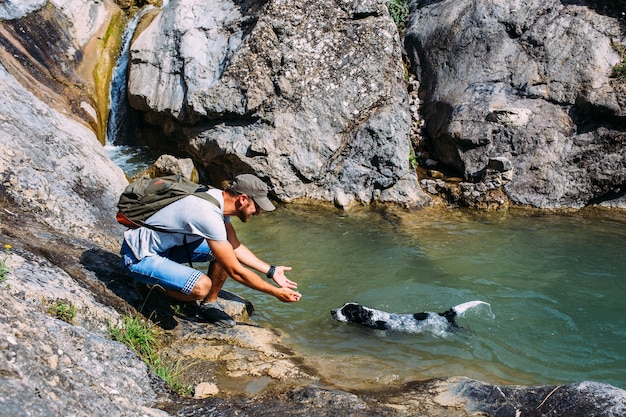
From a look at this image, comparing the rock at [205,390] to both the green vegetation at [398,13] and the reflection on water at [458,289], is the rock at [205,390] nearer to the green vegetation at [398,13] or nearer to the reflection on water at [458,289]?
the reflection on water at [458,289]

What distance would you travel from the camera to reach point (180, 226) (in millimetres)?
4316

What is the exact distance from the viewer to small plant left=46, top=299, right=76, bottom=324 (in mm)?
3772

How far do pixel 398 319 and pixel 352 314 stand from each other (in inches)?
17.1

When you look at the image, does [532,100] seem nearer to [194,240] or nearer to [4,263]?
[194,240]

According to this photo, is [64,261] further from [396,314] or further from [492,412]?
[492,412]

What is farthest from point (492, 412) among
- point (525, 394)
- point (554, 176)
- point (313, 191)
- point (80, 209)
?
point (554, 176)

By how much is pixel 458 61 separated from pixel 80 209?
7577 mm

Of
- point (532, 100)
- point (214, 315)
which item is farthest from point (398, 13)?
point (214, 315)

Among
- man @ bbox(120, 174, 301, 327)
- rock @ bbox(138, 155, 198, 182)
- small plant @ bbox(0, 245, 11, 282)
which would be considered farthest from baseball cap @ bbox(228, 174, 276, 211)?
rock @ bbox(138, 155, 198, 182)

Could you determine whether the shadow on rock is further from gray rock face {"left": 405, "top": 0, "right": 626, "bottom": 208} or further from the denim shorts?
gray rock face {"left": 405, "top": 0, "right": 626, "bottom": 208}

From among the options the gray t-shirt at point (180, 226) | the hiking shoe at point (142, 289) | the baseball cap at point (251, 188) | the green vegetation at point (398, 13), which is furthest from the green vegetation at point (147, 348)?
the green vegetation at point (398, 13)

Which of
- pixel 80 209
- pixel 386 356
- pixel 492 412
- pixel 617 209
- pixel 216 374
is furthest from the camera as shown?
pixel 617 209

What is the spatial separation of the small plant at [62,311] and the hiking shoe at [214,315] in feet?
4.27

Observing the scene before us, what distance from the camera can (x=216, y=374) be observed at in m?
4.11
